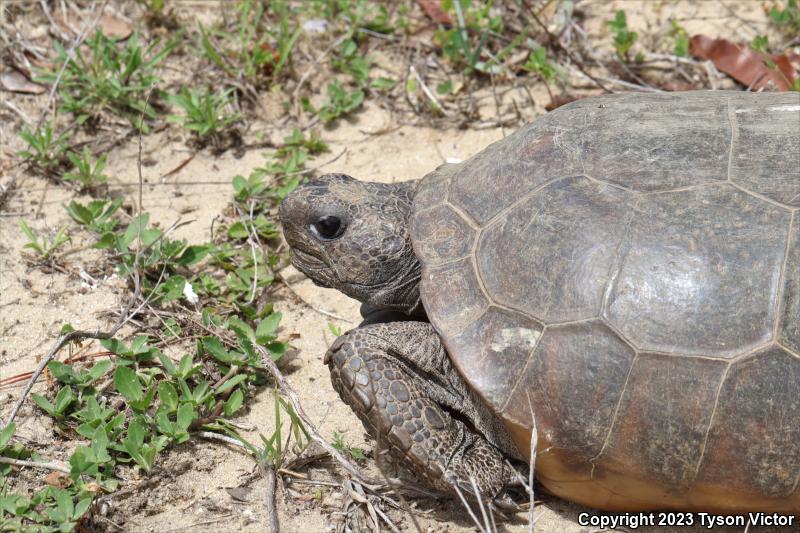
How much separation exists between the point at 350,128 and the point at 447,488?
8.89 ft

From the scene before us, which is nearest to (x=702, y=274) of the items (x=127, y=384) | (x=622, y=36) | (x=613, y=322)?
(x=613, y=322)

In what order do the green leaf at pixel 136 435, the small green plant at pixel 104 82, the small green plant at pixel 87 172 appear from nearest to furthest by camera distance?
the green leaf at pixel 136 435, the small green plant at pixel 87 172, the small green plant at pixel 104 82

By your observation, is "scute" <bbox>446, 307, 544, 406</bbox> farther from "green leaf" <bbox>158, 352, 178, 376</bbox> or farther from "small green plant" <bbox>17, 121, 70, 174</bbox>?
"small green plant" <bbox>17, 121, 70, 174</bbox>

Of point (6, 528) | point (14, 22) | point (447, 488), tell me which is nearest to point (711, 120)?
point (447, 488)

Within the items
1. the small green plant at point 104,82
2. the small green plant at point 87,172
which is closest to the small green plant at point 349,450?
the small green plant at point 87,172

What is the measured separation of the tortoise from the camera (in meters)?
2.62

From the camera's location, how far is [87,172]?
4.37 meters

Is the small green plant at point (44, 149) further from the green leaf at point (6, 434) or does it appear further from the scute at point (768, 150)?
the scute at point (768, 150)

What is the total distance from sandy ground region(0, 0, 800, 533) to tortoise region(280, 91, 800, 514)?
1.06 ft

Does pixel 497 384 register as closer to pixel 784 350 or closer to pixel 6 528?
pixel 784 350

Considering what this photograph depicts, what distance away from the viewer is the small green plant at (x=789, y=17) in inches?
205

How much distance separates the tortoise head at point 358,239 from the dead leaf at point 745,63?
2.62m

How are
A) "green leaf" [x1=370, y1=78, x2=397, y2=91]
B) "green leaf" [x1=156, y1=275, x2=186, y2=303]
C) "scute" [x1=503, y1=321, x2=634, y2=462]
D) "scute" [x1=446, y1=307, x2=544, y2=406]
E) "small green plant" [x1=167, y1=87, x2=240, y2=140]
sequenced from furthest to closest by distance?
"green leaf" [x1=370, y1=78, x2=397, y2=91], "small green plant" [x1=167, y1=87, x2=240, y2=140], "green leaf" [x1=156, y1=275, x2=186, y2=303], "scute" [x1=446, y1=307, x2=544, y2=406], "scute" [x1=503, y1=321, x2=634, y2=462]

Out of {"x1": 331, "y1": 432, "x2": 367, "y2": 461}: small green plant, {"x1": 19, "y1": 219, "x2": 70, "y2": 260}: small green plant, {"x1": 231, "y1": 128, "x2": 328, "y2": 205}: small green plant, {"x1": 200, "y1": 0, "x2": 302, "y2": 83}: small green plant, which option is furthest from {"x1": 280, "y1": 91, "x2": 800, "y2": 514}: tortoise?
{"x1": 200, "y1": 0, "x2": 302, "y2": 83}: small green plant
